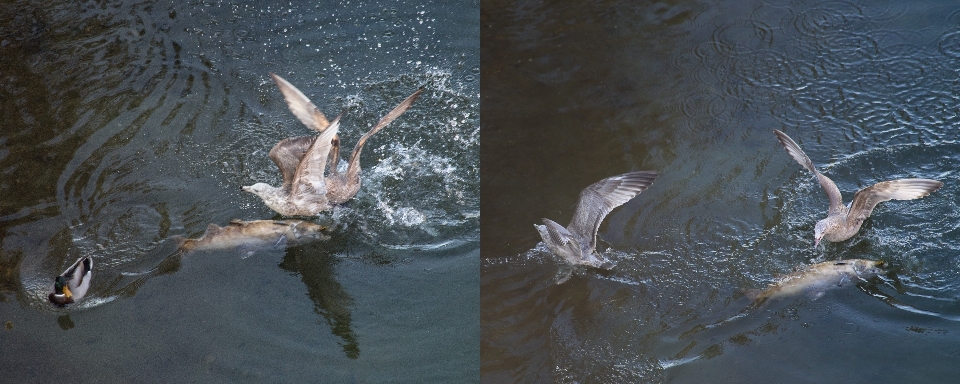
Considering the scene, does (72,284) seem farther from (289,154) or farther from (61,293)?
(289,154)

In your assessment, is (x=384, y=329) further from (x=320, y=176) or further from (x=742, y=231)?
(x=742, y=231)

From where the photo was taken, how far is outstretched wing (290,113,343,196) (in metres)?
3.39

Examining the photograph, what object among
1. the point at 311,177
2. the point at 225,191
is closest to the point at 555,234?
the point at 311,177

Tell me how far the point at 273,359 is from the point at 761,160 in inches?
106

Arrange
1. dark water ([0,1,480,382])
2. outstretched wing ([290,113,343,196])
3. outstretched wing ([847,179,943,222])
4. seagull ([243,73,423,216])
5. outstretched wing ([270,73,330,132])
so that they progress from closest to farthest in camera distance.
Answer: dark water ([0,1,480,382]), outstretched wing ([290,113,343,196]), seagull ([243,73,423,216]), outstretched wing ([847,179,943,222]), outstretched wing ([270,73,330,132])

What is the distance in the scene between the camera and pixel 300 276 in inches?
138

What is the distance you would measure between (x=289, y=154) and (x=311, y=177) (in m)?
0.17

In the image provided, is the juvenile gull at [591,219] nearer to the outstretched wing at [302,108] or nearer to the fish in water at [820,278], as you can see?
the fish in water at [820,278]

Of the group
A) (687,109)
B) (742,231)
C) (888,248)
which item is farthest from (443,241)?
(888,248)

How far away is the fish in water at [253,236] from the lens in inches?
141

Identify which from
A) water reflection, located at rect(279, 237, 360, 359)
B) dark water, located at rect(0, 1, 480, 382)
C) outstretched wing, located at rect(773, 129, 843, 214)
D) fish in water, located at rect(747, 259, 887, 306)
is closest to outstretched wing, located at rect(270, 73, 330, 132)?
dark water, located at rect(0, 1, 480, 382)

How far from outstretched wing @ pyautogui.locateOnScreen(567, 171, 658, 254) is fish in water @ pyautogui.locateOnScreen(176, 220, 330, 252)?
4.03 ft

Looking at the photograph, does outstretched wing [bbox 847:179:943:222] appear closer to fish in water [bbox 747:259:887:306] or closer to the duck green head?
fish in water [bbox 747:259:887:306]

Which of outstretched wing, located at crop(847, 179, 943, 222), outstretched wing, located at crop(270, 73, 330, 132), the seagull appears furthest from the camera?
outstretched wing, located at crop(270, 73, 330, 132)
